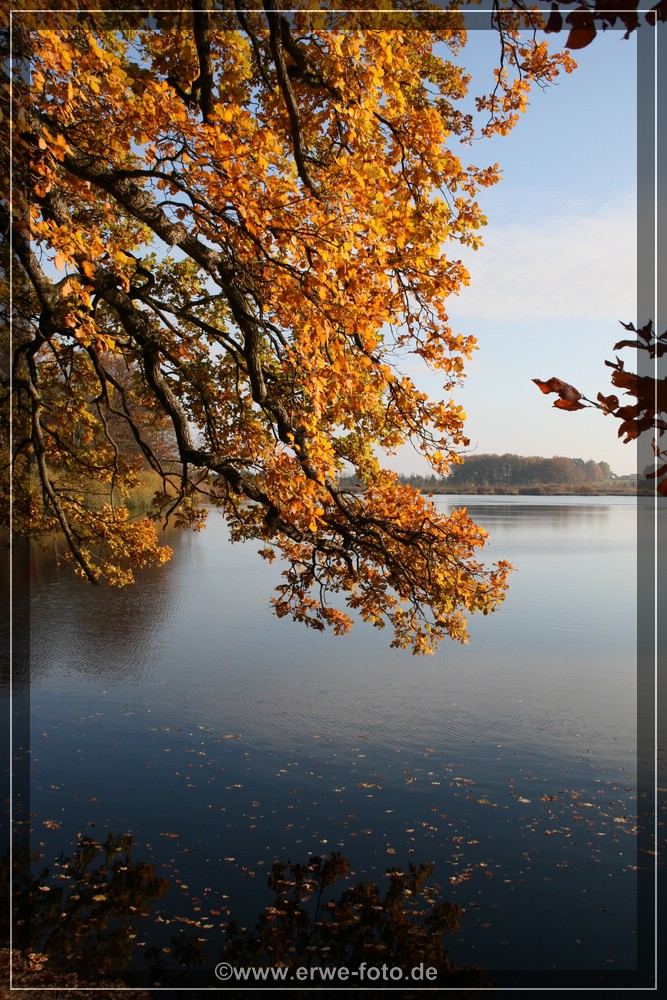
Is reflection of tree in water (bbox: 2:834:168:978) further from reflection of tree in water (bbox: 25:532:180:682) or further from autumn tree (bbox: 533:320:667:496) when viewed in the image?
reflection of tree in water (bbox: 25:532:180:682)

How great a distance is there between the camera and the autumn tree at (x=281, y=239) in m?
5.15

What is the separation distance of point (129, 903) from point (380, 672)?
8.16 metres

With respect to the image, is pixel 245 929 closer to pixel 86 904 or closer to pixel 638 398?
pixel 86 904

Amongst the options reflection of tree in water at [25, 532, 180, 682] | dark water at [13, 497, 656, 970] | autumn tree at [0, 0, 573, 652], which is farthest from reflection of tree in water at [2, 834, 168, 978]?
reflection of tree in water at [25, 532, 180, 682]

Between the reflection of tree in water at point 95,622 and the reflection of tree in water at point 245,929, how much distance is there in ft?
24.0

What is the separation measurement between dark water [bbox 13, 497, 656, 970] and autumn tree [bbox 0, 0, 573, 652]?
1982mm

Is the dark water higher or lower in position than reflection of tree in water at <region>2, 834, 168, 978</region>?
lower

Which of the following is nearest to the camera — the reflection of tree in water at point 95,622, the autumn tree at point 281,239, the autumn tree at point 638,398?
the autumn tree at point 638,398

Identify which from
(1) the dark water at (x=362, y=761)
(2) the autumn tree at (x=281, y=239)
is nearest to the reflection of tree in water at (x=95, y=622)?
(1) the dark water at (x=362, y=761)

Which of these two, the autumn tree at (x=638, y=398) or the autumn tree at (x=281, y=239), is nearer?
the autumn tree at (x=638, y=398)

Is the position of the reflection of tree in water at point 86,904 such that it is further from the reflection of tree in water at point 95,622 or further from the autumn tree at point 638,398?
the reflection of tree in water at point 95,622

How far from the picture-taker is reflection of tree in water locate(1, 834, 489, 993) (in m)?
5.21

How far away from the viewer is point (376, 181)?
5906 mm

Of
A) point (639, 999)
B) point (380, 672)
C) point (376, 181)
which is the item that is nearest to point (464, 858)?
point (639, 999)
